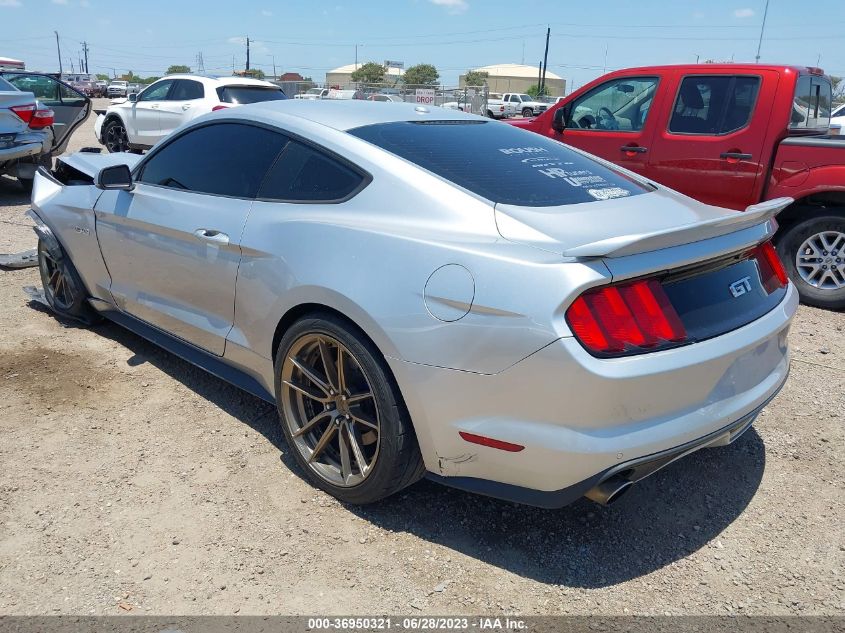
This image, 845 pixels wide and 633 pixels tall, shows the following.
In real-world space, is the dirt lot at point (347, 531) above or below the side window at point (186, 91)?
below

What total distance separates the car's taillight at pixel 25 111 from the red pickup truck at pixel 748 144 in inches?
283

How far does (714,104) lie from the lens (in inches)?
243

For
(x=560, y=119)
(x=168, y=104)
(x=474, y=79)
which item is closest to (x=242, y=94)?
(x=168, y=104)

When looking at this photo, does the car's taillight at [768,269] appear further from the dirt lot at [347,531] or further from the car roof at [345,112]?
the car roof at [345,112]

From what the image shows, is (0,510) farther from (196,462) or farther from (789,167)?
(789,167)

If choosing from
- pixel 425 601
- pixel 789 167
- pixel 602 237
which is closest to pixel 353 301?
pixel 602 237

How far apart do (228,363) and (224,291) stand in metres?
0.39

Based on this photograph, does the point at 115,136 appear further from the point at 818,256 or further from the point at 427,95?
the point at 427,95

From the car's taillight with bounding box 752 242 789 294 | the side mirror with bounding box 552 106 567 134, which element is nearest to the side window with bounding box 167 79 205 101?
the side mirror with bounding box 552 106 567 134

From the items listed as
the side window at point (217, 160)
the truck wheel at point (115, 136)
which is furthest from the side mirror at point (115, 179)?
the truck wheel at point (115, 136)

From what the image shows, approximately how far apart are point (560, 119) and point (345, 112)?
174 inches

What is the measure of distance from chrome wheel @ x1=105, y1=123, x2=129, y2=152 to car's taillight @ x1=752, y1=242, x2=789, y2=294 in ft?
44.4

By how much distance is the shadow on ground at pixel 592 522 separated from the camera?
8.64 feet

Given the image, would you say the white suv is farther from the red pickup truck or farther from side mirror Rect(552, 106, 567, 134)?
the red pickup truck
